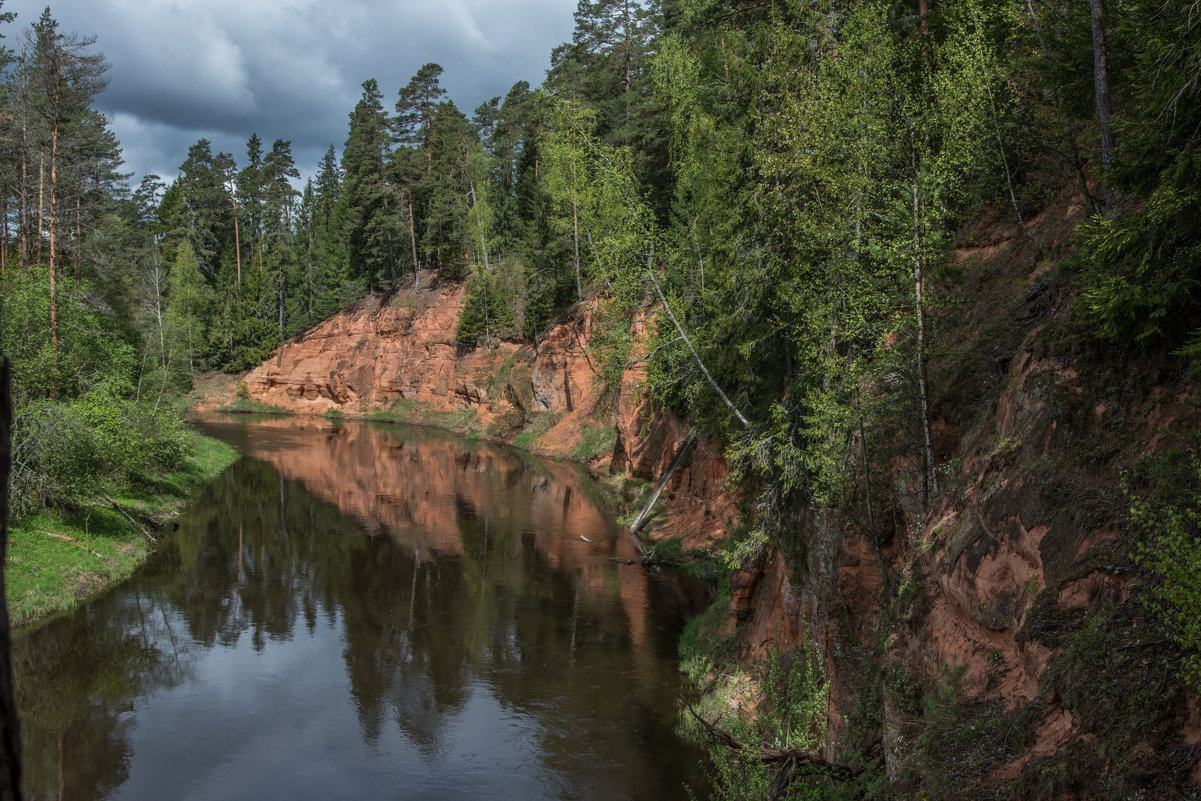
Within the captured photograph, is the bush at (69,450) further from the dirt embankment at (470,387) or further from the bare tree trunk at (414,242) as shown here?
the bare tree trunk at (414,242)

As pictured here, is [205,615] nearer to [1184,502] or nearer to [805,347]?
[805,347]

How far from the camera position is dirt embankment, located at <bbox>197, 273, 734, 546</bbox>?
37.3 m

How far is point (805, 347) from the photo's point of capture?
48.6 ft

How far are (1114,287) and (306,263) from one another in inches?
3354

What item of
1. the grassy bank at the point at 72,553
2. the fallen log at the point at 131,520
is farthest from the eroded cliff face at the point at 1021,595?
the fallen log at the point at 131,520

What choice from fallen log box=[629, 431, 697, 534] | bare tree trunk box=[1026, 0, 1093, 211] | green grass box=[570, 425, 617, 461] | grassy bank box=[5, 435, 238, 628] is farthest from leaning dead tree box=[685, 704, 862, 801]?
green grass box=[570, 425, 617, 461]

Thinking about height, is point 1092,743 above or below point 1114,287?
below

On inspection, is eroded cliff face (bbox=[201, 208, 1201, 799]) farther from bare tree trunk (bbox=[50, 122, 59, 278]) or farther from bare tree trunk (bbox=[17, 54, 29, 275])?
bare tree trunk (bbox=[17, 54, 29, 275])

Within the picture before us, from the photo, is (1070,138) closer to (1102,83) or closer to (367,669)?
(1102,83)

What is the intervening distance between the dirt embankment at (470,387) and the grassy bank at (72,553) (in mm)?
18642

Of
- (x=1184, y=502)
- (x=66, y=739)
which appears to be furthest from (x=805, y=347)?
(x=66, y=739)

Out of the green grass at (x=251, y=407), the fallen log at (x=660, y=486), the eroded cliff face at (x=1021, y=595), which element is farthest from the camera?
the green grass at (x=251, y=407)

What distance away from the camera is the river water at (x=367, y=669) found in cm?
1488

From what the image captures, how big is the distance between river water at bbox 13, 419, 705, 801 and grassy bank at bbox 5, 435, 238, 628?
650 millimetres
